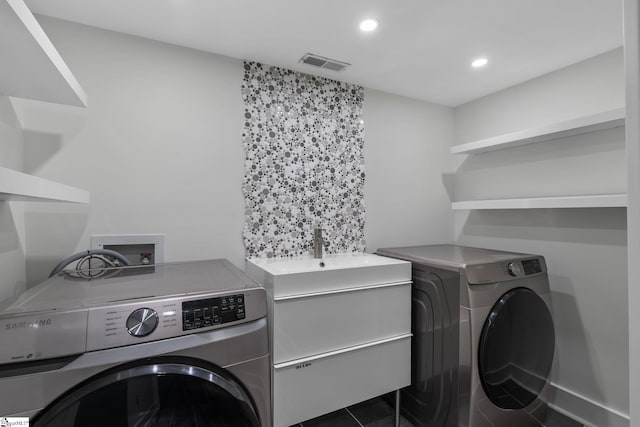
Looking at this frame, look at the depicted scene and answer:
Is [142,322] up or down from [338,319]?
up

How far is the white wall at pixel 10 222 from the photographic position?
119 cm

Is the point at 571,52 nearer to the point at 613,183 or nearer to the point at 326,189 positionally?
the point at 613,183

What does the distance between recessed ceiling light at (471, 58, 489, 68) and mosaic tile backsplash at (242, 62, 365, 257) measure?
77 centimetres

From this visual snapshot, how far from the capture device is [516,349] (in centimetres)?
165

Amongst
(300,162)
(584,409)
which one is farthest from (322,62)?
(584,409)

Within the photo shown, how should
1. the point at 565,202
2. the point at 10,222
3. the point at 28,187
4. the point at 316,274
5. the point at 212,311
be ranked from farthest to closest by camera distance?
the point at 565,202, the point at 316,274, the point at 10,222, the point at 212,311, the point at 28,187

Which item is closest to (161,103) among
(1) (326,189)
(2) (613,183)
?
(1) (326,189)

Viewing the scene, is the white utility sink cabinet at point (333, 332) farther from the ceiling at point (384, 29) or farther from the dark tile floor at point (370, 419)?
the ceiling at point (384, 29)

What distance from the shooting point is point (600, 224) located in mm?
1779

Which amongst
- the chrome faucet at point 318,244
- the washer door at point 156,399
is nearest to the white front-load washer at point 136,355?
the washer door at point 156,399

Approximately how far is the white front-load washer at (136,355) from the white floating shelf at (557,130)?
196 centimetres

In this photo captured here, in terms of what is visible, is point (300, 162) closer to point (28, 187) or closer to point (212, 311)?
point (212, 311)

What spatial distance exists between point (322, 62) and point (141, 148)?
1.22 m

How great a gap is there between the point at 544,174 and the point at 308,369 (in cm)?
206
